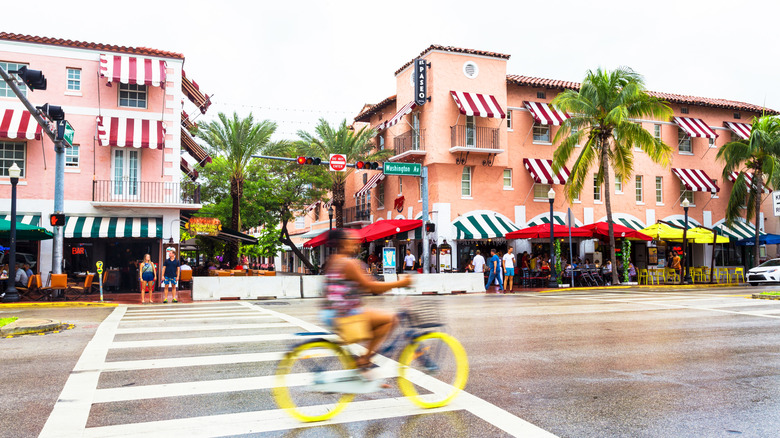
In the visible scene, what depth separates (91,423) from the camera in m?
5.37

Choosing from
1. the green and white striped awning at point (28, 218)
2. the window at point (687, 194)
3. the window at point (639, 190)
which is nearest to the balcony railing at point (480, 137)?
the window at point (639, 190)

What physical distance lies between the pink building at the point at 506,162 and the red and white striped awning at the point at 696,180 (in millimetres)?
81

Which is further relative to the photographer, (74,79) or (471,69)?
(471,69)

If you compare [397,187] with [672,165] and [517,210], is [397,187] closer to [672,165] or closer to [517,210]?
[517,210]

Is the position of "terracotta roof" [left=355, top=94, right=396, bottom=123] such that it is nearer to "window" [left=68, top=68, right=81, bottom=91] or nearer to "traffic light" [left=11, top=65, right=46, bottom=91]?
"window" [left=68, top=68, right=81, bottom=91]

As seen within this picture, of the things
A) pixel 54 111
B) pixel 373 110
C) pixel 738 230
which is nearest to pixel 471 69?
pixel 373 110

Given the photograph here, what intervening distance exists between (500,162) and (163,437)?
29.1m

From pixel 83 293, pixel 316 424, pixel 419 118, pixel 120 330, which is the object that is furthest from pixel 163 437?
pixel 419 118

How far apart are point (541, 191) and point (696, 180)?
997cm

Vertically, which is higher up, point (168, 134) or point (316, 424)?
point (168, 134)

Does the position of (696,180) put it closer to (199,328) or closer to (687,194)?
(687,194)

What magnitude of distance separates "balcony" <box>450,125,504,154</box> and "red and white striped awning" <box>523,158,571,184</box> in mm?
2066

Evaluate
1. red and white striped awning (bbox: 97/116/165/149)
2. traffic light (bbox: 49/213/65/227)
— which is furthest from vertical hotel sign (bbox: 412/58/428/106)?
traffic light (bbox: 49/213/65/227)

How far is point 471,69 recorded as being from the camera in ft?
105
